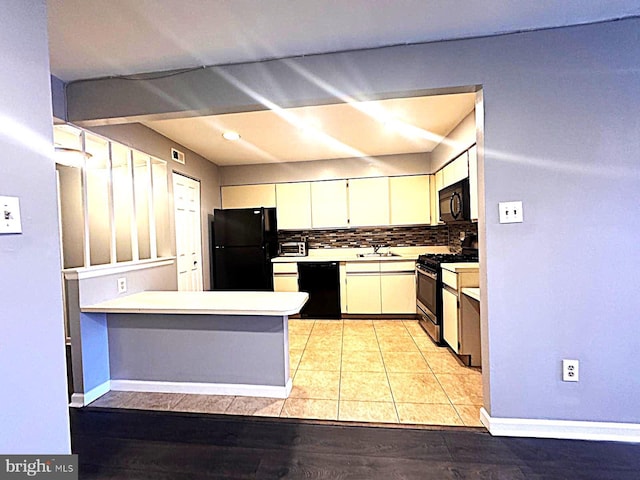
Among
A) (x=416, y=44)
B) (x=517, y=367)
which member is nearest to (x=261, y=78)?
(x=416, y=44)

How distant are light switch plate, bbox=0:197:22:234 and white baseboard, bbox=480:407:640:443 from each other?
243cm

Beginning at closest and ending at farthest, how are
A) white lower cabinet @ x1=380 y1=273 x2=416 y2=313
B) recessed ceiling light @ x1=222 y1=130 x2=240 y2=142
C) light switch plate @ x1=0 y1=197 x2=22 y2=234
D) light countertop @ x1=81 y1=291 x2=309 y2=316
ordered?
light switch plate @ x1=0 y1=197 x2=22 y2=234 → light countertop @ x1=81 y1=291 x2=309 y2=316 → recessed ceiling light @ x1=222 y1=130 x2=240 y2=142 → white lower cabinet @ x1=380 y1=273 x2=416 y2=313

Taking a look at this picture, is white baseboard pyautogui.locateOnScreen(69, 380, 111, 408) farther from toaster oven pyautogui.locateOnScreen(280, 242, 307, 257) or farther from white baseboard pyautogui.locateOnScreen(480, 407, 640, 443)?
toaster oven pyautogui.locateOnScreen(280, 242, 307, 257)

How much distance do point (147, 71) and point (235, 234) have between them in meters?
2.54

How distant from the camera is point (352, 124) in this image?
321cm

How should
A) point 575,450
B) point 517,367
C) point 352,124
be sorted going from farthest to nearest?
1. point 352,124
2. point 517,367
3. point 575,450

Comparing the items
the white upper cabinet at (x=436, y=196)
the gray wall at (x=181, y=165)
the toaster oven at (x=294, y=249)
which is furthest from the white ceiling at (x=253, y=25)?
the toaster oven at (x=294, y=249)

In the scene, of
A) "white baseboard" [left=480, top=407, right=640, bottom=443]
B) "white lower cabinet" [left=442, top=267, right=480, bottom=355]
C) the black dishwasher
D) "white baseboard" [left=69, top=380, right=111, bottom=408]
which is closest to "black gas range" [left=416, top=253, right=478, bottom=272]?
"white lower cabinet" [left=442, top=267, right=480, bottom=355]

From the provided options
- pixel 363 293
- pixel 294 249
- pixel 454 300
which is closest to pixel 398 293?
pixel 363 293

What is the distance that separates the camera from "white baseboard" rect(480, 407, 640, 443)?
1.74m

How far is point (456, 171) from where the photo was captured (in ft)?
11.1

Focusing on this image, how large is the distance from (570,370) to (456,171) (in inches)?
86.3

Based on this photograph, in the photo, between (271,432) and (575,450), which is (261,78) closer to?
(271,432)

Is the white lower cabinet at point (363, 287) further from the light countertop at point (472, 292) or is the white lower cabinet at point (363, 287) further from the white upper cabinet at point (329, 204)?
the light countertop at point (472, 292)
